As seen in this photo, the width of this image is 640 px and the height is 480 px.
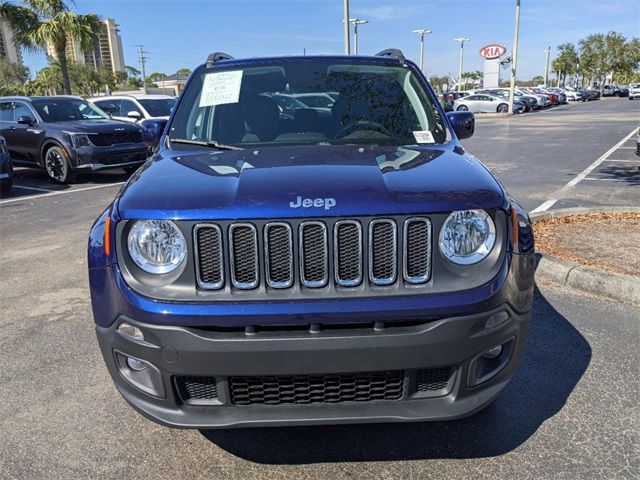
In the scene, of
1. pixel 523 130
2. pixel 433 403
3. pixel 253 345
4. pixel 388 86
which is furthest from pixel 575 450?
pixel 523 130

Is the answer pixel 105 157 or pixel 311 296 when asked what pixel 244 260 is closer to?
pixel 311 296

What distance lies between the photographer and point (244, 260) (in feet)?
7.04

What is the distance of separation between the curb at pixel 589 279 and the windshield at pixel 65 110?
10.3 meters

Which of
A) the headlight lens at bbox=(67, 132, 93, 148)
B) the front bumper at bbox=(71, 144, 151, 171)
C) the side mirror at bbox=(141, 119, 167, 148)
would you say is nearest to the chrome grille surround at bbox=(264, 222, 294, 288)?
the side mirror at bbox=(141, 119, 167, 148)

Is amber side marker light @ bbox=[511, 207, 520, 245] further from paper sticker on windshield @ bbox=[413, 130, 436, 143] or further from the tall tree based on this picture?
the tall tree

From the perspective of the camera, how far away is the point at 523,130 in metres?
22.6

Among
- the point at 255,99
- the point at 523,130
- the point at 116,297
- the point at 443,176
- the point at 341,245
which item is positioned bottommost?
the point at 523,130

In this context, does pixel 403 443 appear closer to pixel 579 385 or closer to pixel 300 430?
pixel 300 430

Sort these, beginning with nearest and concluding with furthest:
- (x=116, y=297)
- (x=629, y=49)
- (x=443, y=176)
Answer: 1. (x=116, y=297)
2. (x=443, y=176)
3. (x=629, y=49)

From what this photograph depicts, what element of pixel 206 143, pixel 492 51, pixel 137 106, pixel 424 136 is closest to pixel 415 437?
pixel 424 136

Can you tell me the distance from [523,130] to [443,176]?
22.1 m

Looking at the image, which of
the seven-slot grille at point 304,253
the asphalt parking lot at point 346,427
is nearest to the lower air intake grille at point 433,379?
the seven-slot grille at point 304,253

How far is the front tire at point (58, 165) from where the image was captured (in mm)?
10750

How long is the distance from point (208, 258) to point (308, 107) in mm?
1673
